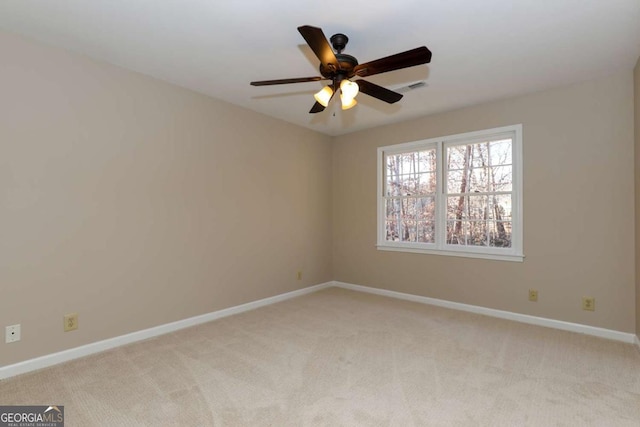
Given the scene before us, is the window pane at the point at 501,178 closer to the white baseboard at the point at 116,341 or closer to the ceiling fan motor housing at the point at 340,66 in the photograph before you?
the ceiling fan motor housing at the point at 340,66

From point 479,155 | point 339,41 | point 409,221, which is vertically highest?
point 339,41

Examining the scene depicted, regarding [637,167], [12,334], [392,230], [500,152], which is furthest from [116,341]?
[637,167]

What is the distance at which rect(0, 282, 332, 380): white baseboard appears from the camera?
92.9 inches

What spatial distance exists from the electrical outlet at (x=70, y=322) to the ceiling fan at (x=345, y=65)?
2328 millimetres

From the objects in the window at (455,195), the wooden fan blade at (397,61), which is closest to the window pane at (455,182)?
the window at (455,195)

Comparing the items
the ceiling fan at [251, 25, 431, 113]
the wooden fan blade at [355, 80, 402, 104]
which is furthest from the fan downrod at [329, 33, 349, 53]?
the wooden fan blade at [355, 80, 402, 104]

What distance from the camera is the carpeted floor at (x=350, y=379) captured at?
6.12ft

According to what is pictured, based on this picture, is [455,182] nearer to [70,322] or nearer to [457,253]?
[457,253]

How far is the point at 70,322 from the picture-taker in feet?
8.54

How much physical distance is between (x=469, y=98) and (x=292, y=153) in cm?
226

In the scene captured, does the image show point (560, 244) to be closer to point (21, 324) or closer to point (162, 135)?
point (162, 135)

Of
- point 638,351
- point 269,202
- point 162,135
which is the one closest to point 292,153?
point 269,202

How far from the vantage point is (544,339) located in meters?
2.99

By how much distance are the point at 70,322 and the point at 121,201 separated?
1.03m
